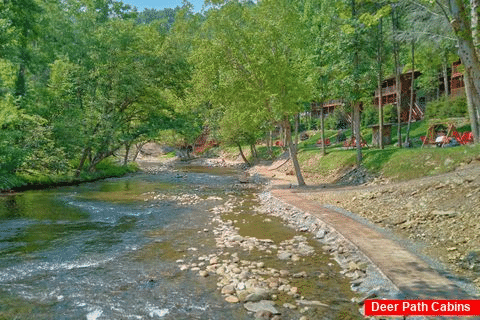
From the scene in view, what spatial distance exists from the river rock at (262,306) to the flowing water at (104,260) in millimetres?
176

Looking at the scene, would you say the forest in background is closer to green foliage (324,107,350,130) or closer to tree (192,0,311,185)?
tree (192,0,311,185)

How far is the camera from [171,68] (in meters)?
32.2

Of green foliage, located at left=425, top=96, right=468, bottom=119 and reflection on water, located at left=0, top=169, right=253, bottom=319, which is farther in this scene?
green foliage, located at left=425, top=96, right=468, bottom=119

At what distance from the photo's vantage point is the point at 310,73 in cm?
A: 2669

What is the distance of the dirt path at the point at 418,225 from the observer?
25.5ft

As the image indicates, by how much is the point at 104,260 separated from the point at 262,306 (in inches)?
199

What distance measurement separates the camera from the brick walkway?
21.9 ft

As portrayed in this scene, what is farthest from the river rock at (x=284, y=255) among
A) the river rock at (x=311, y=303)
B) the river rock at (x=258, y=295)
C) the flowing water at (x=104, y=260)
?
the river rock at (x=311, y=303)

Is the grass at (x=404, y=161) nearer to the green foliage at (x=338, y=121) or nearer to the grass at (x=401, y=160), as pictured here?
the grass at (x=401, y=160)

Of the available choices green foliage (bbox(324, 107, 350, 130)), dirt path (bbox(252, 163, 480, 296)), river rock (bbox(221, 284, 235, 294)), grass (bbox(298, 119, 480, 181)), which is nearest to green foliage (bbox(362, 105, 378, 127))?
green foliage (bbox(324, 107, 350, 130))

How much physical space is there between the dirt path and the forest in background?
18.5 feet

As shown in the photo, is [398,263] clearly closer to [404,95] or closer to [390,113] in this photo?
[390,113]

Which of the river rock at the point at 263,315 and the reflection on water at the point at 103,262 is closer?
the river rock at the point at 263,315

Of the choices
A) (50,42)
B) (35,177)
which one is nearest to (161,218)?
(35,177)
